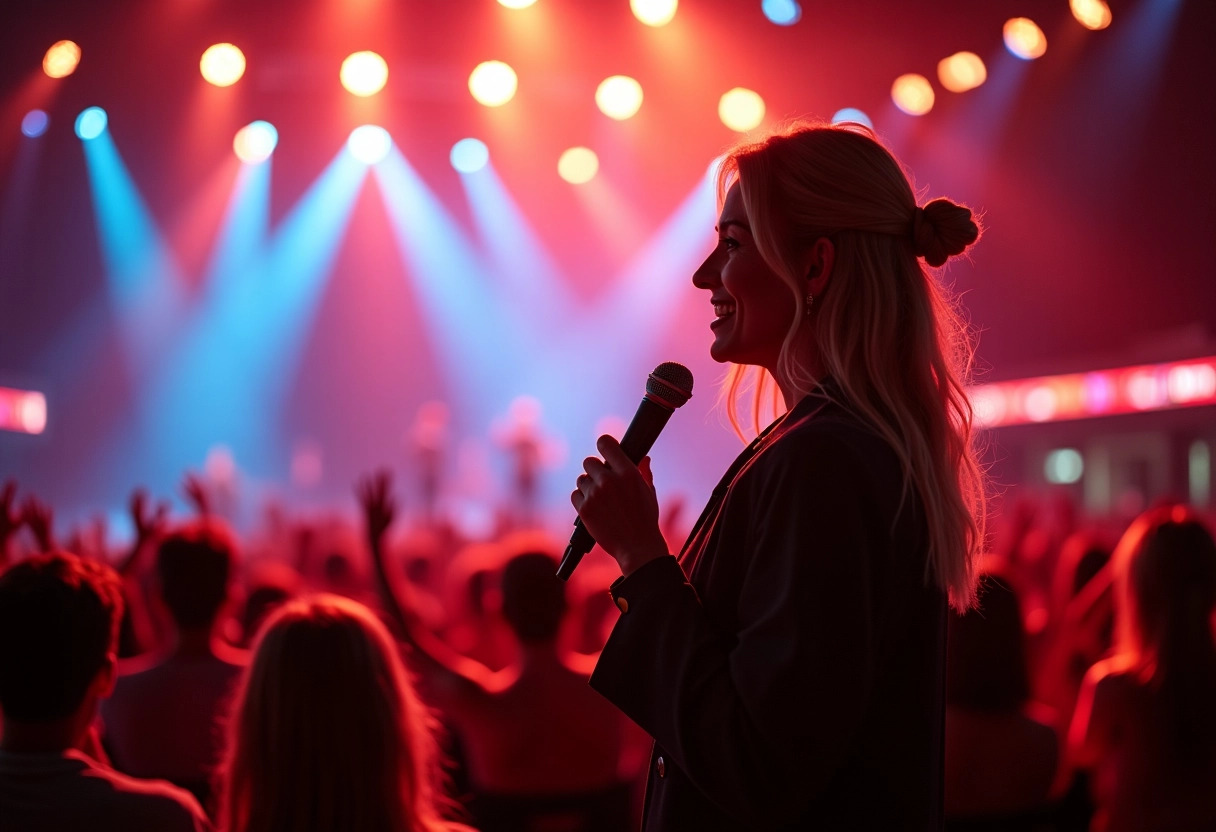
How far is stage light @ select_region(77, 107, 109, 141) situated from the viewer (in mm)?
9415

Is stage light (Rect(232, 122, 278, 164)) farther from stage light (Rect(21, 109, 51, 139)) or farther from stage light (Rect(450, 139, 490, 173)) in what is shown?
stage light (Rect(450, 139, 490, 173))

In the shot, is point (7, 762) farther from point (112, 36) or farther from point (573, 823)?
point (112, 36)

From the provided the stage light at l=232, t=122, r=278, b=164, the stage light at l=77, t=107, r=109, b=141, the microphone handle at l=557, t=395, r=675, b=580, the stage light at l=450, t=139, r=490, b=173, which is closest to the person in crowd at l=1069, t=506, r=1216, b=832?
the microphone handle at l=557, t=395, r=675, b=580

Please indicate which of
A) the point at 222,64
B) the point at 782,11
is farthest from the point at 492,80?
the point at 782,11

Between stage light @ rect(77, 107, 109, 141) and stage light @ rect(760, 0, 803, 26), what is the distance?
565 cm

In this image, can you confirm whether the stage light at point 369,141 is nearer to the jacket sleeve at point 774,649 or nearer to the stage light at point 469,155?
the stage light at point 469,155

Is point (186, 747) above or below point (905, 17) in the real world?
below

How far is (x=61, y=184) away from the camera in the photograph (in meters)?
11.3

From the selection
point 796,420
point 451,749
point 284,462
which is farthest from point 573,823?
point 284,462

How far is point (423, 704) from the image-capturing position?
9.59 ft

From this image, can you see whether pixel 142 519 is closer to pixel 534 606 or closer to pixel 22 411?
pixel 534 606

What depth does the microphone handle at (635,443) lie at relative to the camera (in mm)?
1401

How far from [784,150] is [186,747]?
228cm

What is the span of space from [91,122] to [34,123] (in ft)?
1.50
